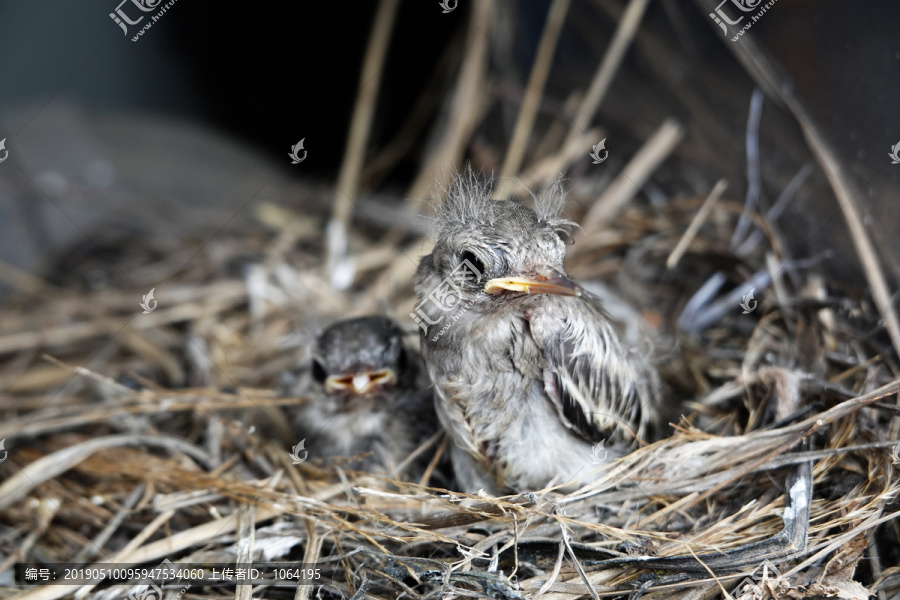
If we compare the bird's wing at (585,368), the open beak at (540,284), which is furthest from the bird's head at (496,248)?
the bird's wing at (585,368)

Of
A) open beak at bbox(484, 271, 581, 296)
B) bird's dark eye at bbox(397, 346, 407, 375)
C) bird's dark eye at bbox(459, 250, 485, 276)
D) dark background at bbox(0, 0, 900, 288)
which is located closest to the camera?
open beak at bbox(484, 271, 581, 296)

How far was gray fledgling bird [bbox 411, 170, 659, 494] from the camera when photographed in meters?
2.03

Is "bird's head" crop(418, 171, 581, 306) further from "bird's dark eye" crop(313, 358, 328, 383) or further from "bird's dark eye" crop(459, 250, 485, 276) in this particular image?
"bird's dark eye" crop(313, 358, 328, 383)

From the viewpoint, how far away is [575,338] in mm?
2074

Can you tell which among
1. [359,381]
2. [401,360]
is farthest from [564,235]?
[359,381]

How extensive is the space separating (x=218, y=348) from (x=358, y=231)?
1.23 metres

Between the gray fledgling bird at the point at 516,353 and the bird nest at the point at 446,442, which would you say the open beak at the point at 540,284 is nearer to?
the gray fledgling bird at the point at 516,353

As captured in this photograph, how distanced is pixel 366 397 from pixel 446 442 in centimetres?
36

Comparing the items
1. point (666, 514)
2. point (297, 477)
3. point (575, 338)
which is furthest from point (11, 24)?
point (666, 514)

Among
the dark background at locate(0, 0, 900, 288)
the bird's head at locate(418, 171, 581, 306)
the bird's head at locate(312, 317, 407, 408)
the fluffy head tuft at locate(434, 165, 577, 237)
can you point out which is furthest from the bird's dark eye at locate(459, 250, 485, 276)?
the dark background at locate(0, 0, 900, 288)

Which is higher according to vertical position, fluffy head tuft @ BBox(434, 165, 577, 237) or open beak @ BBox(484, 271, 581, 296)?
fluffy head tuft @ BBox(434, 165, 577, 237)

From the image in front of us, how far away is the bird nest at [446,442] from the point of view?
1.94m

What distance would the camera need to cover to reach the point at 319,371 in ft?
8.50

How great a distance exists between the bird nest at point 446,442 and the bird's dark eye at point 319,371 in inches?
7.7
